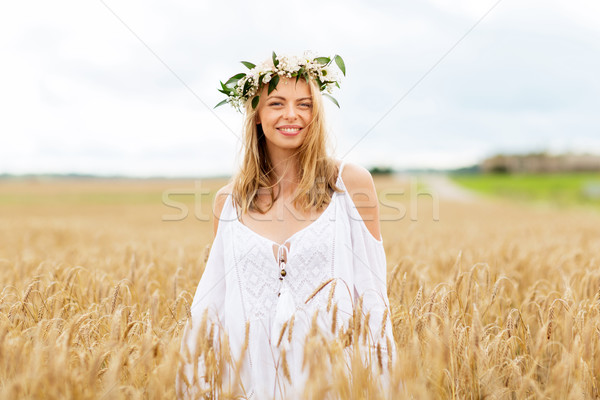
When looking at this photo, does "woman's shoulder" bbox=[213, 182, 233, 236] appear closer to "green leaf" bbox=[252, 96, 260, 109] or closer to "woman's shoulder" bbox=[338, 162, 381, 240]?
"green leaf" bbox=[252, 96, 260, 109]

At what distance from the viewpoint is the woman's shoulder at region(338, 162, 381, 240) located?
252 cm

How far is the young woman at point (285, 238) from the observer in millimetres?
2352

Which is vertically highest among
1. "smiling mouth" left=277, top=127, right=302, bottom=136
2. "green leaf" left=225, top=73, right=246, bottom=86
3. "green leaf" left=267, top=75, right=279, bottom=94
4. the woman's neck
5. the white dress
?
"green leaf" left=225, top=73, right=246, bottom=86

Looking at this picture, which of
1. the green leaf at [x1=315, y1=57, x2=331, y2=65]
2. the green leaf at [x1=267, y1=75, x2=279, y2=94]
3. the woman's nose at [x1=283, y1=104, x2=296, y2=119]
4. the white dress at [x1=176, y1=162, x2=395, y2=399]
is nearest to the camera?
the white dress at [x1=176, y1=162, x2=395, y2=399]

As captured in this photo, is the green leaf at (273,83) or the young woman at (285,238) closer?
the young woman at (285,238)

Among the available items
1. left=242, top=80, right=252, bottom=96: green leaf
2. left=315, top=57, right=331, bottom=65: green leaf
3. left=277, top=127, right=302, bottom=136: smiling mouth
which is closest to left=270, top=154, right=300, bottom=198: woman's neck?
left=277, top=127, right=302, bottom=136: smiling mouth

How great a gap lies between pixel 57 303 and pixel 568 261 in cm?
435

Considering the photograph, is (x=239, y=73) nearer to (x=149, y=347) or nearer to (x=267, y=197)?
(x=267, y=197)

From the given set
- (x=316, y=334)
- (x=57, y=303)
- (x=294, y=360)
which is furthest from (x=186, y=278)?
(x=316, y=334)

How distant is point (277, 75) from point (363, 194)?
0.75 meters

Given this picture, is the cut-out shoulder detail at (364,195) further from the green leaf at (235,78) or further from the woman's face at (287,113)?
the green leaf at (235,78)

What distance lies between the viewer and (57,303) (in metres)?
2.76

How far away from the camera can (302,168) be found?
2.63m

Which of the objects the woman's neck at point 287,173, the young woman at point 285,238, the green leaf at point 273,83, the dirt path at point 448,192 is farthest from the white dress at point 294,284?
the dirt path at point 448,192
